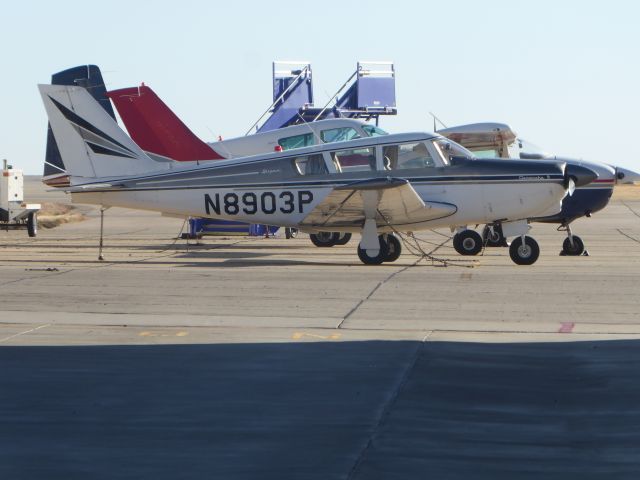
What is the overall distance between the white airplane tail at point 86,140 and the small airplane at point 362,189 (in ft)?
0.13

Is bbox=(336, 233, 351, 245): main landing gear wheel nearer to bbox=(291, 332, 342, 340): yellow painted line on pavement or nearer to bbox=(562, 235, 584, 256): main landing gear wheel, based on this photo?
bbox=(562, 235, 584, 256): main landing gear wheel

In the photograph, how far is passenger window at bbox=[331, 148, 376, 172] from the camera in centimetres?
1838

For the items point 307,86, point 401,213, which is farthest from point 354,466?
point 307,86

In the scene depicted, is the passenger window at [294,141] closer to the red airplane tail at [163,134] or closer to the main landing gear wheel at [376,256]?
the red airplane tail at [163,134]

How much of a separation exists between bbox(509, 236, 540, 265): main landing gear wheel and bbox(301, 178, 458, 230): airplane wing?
121 cm

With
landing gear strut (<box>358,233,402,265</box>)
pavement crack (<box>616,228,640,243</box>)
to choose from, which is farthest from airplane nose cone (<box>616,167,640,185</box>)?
landing gear strut (<box>358,233,402,265</box>)

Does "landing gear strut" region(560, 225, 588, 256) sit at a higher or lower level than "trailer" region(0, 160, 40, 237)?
lower

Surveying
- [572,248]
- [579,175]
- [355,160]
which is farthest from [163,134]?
[579,175]

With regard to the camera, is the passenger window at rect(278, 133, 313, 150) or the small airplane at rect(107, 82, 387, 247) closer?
the small airplane at rect(107, 82, 387, 247)

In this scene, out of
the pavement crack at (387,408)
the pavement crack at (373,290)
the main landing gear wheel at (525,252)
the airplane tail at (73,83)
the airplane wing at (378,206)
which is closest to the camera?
the pavement crack at (387,408)

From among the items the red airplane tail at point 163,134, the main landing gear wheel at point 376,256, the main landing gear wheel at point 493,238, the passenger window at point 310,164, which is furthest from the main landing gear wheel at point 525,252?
the red airplane tail at point 163,134

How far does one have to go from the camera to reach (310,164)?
61.5ft

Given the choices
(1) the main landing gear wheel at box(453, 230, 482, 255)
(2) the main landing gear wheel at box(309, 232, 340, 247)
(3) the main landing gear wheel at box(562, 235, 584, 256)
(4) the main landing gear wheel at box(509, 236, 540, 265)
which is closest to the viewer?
(4) the main landing gear wheel at box(509, 236, 540, 265)

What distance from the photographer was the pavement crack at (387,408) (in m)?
5.79
